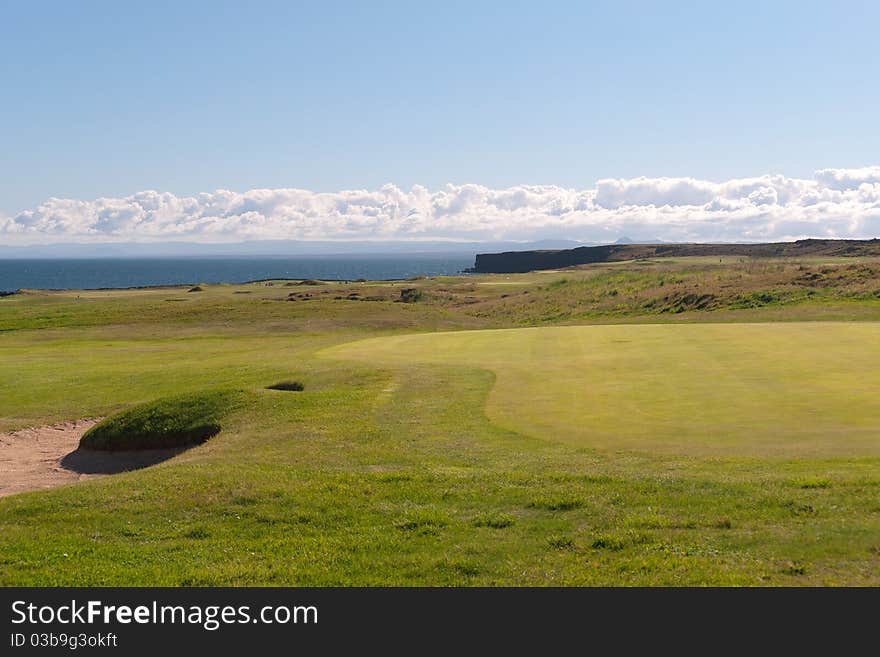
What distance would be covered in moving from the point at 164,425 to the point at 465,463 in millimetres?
10085

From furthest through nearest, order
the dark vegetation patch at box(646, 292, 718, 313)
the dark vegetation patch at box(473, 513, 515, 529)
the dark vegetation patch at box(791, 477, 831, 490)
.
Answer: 1. the dark vegetation patch at box(646, 292, 718, 313)
2. the dark vegetation patch at box(791, 477, 831, 490)
3. the dark vegetation patch at box(473, 513, 515, 529)

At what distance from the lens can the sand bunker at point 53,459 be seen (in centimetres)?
1875

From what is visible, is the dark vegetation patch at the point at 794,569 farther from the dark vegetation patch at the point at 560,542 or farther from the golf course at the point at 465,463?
the dark vegetation patch at the point at 560,542

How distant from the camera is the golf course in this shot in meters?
10.2

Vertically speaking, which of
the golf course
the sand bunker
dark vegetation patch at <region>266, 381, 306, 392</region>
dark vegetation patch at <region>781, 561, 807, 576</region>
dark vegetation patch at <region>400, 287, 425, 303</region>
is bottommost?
the sand bunker

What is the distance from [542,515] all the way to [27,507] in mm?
8580

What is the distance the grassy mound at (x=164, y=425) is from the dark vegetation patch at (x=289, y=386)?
2617mm

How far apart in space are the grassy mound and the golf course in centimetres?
6

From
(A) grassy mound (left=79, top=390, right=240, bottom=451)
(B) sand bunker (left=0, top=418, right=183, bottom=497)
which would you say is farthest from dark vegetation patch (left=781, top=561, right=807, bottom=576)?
(B) sand bunker (left=0, top=418, right=183, bottom=497)

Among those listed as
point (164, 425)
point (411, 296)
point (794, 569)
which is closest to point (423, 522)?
point (794, 569)

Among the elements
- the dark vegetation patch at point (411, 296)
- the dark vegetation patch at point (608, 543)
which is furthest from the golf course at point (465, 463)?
the dark vegetation patch at point (411, 296)

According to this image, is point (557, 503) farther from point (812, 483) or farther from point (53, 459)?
point (53, 459)

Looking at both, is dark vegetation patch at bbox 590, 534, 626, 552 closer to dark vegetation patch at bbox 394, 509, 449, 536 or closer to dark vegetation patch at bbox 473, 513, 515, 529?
dark vegetation patch at bbox 473, 513, 515, 529
